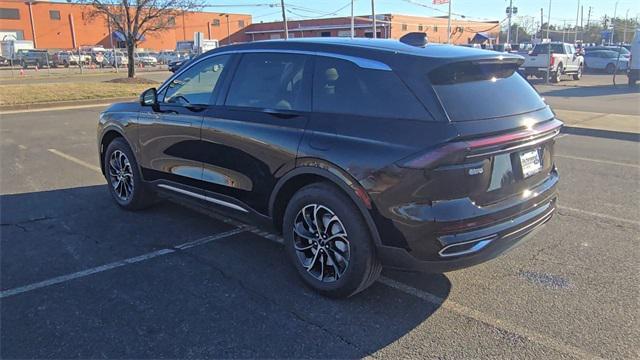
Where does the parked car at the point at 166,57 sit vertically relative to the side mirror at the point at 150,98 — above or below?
above

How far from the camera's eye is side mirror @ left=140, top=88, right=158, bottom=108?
201 inches

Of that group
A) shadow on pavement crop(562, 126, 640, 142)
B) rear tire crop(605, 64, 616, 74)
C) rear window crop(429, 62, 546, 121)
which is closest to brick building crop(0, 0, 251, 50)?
rear tire crop(605, 64, 616, 74)

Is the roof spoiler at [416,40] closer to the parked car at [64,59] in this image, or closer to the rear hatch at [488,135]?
the rear hatch at [488,135]

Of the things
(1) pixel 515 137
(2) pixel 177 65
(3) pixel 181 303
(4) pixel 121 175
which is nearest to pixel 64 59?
Result: (2) pixel 177 65

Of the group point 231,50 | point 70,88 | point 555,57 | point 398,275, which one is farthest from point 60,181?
point 555,57

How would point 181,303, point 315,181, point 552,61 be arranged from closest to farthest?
point 181,303 → point 315,181 → point 552,61

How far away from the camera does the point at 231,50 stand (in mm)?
4531

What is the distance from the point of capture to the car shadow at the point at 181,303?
3.04 meters

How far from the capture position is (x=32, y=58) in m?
50.8

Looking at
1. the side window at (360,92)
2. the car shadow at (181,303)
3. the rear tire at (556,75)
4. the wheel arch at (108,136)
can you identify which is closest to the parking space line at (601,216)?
the car shadow at (181,303)

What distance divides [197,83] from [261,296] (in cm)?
228

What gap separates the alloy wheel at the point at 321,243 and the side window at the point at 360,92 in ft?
2.44

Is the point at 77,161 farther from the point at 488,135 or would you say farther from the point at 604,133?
the point at 604,133

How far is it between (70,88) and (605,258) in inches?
775
